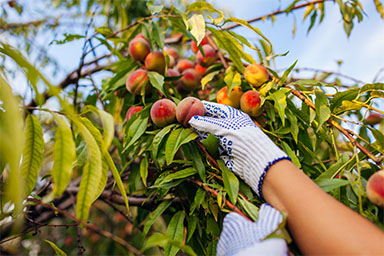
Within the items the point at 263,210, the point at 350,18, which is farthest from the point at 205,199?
the point at 350,18

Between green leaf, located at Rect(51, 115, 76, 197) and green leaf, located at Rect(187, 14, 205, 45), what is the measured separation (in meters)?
0.59

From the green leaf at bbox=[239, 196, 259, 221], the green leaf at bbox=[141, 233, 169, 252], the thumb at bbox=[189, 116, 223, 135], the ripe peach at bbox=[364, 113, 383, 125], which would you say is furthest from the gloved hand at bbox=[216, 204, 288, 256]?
the ripe peach at bbox=[364, 113, 383, 125]

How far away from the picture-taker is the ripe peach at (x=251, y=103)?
0.97 meters

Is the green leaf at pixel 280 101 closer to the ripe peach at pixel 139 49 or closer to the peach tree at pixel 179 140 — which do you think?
the peach tree at pixel 179 140

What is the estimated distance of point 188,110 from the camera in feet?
2.96

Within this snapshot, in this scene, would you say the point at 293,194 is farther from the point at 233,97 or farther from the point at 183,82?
the point at 183,82

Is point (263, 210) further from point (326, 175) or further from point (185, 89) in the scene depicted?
point (185, 89)

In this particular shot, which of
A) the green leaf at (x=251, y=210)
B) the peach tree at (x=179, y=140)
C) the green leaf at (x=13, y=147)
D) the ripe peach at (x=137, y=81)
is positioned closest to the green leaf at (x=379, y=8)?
the peach tree at (x=179, y=140)

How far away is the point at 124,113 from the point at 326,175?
2.83ft

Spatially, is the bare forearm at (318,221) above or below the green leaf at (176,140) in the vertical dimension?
below

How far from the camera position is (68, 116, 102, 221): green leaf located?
55 cm

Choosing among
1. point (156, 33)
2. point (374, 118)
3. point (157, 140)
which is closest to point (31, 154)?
point (157, 140)

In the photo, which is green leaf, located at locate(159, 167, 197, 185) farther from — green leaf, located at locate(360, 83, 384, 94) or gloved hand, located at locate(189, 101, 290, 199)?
green leaf, located at locate(360, 83, 384, 94)

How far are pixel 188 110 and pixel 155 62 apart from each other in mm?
384
